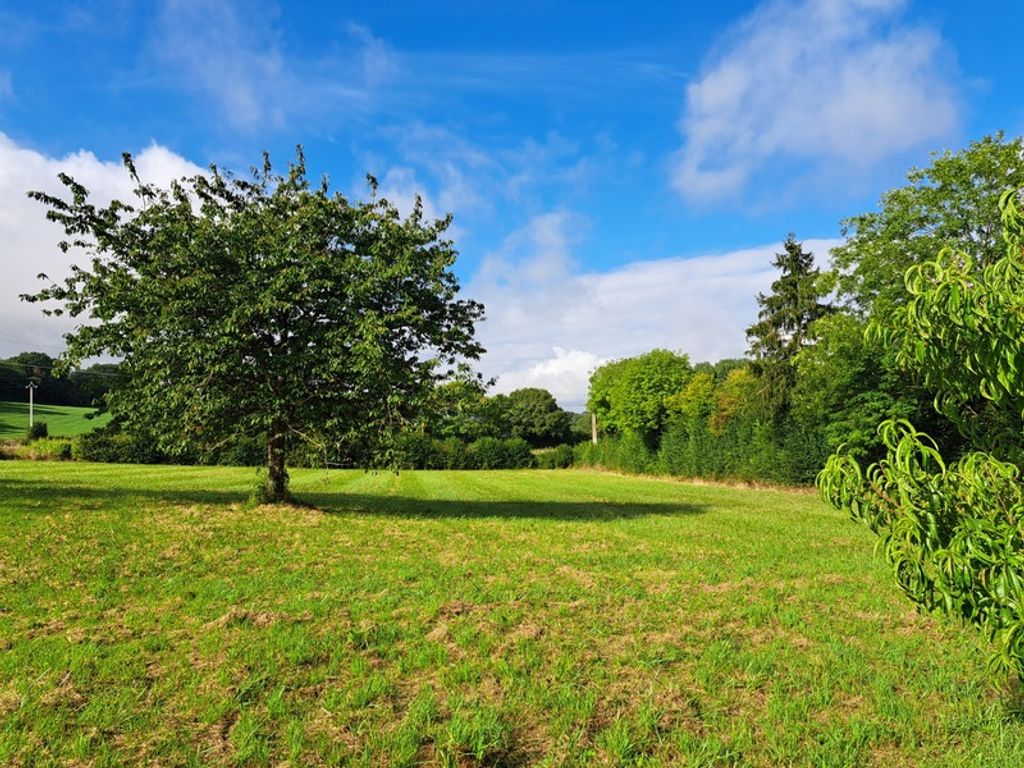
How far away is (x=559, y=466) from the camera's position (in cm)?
5819

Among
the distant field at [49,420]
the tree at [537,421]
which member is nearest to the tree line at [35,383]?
the distant field at [49,420]

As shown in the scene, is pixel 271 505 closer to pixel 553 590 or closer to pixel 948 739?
pixel 553 590

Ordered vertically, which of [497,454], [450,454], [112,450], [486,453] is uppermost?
[112,450]

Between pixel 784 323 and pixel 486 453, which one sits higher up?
pixel 784 323

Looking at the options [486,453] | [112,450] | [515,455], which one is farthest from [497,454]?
[112,450]

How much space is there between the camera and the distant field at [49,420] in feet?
160

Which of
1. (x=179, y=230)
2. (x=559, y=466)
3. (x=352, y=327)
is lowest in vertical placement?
(x=559, y=466)

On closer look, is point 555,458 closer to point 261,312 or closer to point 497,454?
point 497,454

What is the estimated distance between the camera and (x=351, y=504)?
Answer: 18.0m

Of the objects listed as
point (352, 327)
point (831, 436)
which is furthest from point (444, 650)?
point (831, 436)

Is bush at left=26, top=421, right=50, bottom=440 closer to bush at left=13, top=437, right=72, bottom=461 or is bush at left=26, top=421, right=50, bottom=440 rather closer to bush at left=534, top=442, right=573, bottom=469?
bush at left=13, top=437, right=72, bottom=461

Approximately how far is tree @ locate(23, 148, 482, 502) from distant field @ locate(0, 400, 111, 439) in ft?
121

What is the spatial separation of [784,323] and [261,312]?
33.0 m

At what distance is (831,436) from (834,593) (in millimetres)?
17314
